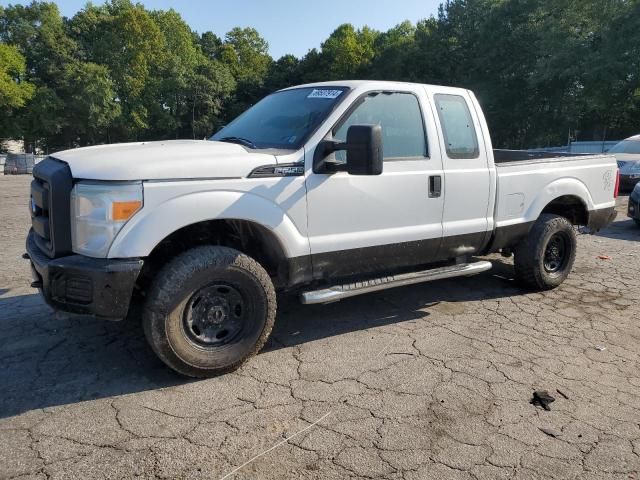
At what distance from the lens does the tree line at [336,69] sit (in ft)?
98.6

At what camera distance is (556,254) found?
5855 mm

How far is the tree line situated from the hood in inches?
1092

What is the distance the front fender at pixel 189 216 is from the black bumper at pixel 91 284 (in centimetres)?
10

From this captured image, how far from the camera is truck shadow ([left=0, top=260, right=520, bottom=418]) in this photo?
348 centimetres

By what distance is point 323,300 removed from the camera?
3955mm

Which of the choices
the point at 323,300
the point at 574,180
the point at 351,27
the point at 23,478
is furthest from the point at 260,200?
the point at 351,27

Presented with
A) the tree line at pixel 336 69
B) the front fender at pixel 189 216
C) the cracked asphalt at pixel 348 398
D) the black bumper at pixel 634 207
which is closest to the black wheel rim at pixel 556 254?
the cracked asphalt at pixel 348 398

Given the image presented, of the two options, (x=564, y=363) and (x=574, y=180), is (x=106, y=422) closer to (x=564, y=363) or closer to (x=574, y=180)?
(x=564, y=363)

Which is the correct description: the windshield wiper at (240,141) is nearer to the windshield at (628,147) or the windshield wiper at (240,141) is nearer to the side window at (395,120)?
the side window at (395,120)

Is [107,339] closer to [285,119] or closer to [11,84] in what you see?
[285,119]

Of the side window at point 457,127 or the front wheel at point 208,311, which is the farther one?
the side window at point 457,127

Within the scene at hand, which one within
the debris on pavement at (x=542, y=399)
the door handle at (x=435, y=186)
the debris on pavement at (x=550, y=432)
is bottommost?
the debris on pavement at (x=550, y=432)

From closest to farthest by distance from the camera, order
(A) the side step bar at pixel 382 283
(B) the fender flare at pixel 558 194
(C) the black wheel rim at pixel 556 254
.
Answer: (A) the side step bar at pixel 382 283
(B) the fender flare at pixel 558 194
(C) the black wheel rim at pixel 556 254

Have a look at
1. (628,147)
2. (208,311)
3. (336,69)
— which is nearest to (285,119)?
(208,311)
